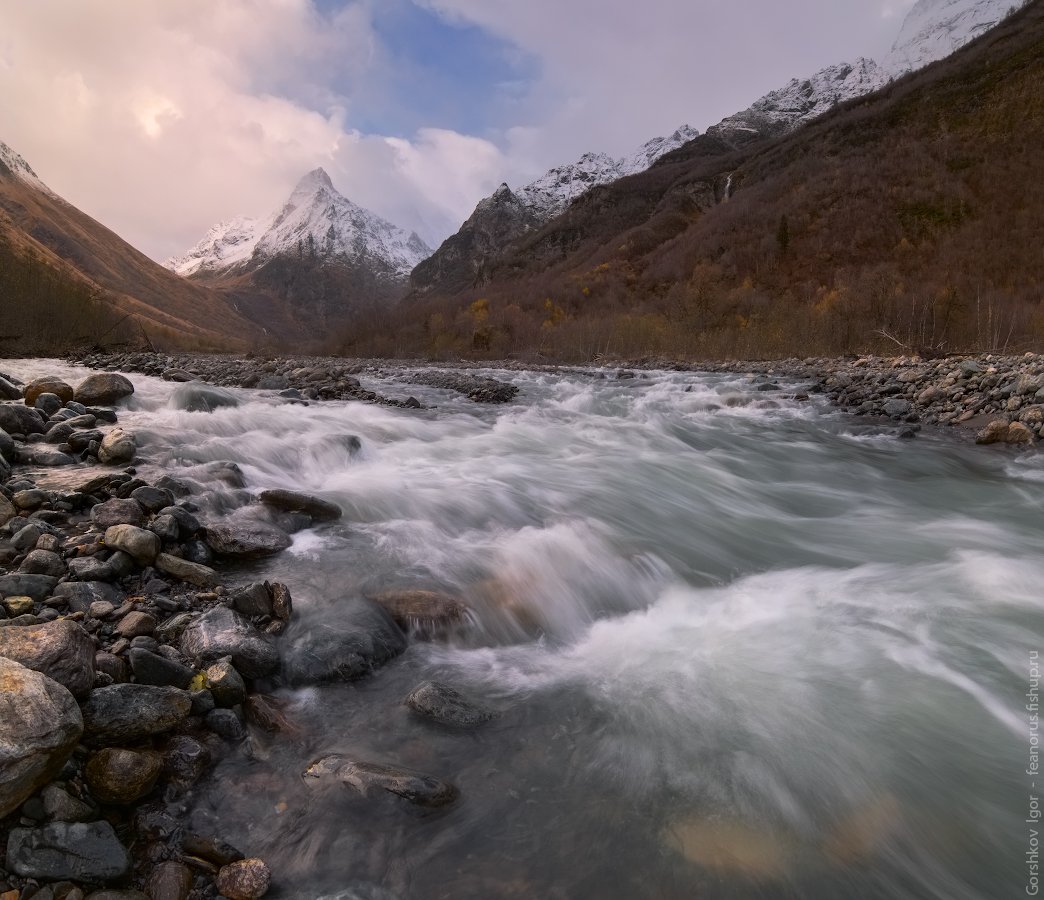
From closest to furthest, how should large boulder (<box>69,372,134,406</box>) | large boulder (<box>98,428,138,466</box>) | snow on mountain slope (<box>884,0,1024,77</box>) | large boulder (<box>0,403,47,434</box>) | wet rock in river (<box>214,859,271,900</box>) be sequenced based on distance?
1. wet rock in river (<box>214,859,271,900</box>)
2. large boulder (<box>98,428,138,466</box>)
3. large boulder (<box>0,403,47,434</box>)
4. large boulder (<box>69,372,134,406</box>)
5. snow on mountain slope (<box>884,0,1024,77</box>)

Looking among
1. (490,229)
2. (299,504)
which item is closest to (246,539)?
(299,504)

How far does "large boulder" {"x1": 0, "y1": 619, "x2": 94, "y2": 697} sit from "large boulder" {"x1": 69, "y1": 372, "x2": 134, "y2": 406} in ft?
27.5

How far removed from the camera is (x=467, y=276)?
15600 centimetres

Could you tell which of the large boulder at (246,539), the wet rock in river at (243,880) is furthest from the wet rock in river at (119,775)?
the large boulder at (246,539)

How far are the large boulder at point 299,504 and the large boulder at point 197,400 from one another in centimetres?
491

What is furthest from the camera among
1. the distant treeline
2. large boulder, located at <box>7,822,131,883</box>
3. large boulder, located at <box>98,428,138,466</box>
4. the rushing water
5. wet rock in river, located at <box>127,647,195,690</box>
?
the distant treeline

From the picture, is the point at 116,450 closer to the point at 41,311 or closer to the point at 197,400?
the point at 197,400

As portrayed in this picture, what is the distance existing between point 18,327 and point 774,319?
131 feet

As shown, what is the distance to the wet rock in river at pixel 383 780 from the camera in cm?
279

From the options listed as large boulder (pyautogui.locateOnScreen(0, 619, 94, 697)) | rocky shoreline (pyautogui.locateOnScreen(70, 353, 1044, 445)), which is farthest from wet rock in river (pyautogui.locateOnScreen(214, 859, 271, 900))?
rocky shoreline (pyautogui.locateOnScreen(70, 353, 1044, 445))

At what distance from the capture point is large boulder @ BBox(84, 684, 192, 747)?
2.49 metres

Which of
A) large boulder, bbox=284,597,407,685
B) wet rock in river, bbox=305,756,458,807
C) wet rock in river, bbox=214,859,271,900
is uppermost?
large boulder, bbox=284,597,407,685

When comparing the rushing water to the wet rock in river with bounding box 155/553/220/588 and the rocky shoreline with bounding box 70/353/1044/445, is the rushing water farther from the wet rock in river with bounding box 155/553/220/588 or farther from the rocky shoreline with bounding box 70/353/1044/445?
the rocky shoreline with bounding box 70/353/1044/445

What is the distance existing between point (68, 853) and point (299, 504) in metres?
3.90
